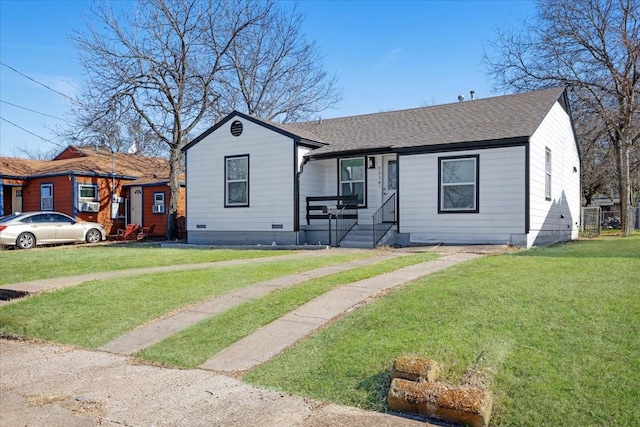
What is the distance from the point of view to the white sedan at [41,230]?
19.2 m

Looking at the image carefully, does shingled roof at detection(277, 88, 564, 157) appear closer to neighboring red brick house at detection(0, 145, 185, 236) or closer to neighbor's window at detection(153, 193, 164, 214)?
neighbor's window at detection(153, 193, 164, 214)

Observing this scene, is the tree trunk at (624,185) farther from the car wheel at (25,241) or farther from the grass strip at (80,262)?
the car wheel at (25,241)

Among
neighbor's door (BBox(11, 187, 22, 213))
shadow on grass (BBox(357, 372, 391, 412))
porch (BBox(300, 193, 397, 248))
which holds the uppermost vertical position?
neighbor's door (BBox(11, 187, 22, 213))

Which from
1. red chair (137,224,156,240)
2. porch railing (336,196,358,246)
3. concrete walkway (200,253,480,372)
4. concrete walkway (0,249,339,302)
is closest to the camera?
concrete walkway (200,253,480,372)

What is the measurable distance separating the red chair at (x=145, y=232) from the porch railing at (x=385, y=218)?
42.4 feet

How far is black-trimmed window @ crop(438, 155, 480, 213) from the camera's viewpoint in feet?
47.1

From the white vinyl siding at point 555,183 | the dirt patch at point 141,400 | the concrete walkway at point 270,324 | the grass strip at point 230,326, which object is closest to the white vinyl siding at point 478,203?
the white vinyl siding at point 555,183

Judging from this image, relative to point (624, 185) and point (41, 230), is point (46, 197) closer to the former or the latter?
point (41, 230)

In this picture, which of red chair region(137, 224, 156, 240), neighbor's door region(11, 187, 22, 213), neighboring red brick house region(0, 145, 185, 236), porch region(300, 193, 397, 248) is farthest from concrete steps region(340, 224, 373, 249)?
neighbor's door region(11, 187, 22, 213)

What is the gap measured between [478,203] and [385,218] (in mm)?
3052

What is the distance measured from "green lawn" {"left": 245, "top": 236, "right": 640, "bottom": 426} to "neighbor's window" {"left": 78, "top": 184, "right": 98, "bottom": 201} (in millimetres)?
22984

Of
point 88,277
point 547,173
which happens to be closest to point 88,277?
point 88,277

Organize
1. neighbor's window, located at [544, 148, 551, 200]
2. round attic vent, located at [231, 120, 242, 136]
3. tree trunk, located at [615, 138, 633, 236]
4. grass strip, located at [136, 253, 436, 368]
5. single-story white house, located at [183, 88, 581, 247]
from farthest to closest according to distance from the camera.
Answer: tree trunk, located at [615, 138, 633, 236]
round attic vent, located at [231, 120, 242, 136]
neighbor's window, located at [544, 148, 551, 200]
single-story white house, located at [183, 88, 581, 247]
grass strip, located at [136, 253, 436, 368]

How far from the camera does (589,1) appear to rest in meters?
21.7
